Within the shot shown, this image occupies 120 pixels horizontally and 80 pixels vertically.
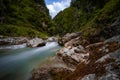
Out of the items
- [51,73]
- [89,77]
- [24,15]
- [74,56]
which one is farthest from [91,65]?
[24,15]

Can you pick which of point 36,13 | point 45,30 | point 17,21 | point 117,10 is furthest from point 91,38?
point 36,13

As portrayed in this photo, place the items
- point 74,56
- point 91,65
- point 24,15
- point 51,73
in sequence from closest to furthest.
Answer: point 91,65
point 51,73
point 74,56
point 24,15

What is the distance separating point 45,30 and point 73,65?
5250 inches

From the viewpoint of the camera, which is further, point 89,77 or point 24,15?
point 24,15

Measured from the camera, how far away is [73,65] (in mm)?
23469

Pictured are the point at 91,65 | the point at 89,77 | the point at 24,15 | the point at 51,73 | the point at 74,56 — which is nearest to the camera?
the point at 89,77

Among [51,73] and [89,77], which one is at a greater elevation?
[51,73]

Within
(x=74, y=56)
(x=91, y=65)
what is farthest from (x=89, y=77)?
(x=74, y=56)

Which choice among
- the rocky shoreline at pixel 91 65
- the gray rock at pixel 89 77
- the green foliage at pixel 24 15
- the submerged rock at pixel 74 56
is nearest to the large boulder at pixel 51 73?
the rocky shoreline at pixel 91 65

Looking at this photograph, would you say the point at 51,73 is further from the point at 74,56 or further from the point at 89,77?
the point at 89,77

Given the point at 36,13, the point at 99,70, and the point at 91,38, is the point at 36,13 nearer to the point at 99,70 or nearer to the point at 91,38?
the point at 91,38

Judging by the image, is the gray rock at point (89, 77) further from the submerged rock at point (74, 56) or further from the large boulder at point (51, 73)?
the submerged rock at point (74, 56)

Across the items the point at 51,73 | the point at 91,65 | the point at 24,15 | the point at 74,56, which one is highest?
the point at 24,15

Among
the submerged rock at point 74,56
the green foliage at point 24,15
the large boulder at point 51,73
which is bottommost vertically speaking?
the large boulder at point 51,73
